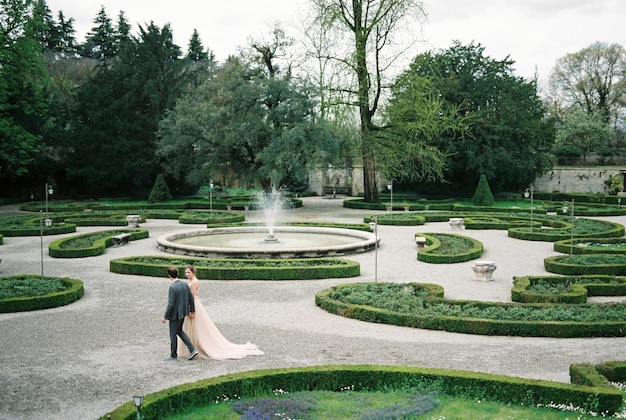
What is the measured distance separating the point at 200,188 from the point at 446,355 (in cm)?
4522

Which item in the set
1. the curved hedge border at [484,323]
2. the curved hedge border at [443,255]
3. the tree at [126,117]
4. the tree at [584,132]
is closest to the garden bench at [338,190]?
the tree at [126,117]

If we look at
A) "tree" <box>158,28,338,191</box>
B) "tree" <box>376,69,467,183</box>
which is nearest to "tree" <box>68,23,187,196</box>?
"tree" <box>158,28,338,191</box>

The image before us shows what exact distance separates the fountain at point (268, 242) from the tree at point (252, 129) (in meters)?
10.2

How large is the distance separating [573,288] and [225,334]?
8337mm

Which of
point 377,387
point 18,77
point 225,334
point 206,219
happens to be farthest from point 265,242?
point 18,77

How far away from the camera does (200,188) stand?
5425 cm

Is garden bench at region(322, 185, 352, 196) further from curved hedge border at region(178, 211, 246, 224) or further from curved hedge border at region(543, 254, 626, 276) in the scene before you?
curved hedge border at region(543, 254, 626, 276)

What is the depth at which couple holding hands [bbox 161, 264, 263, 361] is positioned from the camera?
1021cm

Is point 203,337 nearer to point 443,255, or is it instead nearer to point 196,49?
point 443,255

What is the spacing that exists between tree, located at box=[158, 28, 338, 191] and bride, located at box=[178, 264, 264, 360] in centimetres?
2650

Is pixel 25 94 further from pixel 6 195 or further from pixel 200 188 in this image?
pixel 200 188

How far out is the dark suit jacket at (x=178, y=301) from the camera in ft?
33.3

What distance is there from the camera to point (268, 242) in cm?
2352

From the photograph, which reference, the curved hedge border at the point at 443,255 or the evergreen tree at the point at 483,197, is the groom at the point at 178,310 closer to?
the curved hedge border at the point at 443,255
